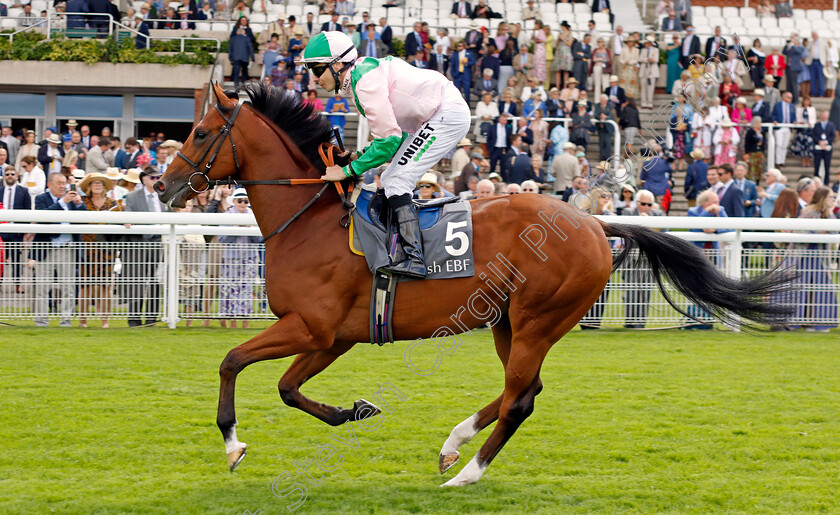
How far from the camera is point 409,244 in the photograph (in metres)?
4.59

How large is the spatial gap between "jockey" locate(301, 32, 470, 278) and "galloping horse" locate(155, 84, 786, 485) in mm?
217

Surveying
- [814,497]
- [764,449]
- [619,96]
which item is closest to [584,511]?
[814,497]

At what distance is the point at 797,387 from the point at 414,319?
11.3 feet

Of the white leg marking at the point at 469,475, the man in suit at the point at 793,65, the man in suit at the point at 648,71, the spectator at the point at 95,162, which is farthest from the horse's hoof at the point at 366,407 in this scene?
the man in suit at the point at 793,65

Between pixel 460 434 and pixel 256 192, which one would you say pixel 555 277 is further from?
pixel 256 192

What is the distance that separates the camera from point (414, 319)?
183 inches

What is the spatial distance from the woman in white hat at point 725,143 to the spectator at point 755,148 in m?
0.39

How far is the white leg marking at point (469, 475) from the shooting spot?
14.5 feet

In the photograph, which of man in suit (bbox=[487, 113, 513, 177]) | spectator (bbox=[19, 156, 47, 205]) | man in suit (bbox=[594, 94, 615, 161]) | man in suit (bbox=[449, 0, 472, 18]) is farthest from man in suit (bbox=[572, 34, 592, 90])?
spectator (bbox=[19, 156, 47, 205])

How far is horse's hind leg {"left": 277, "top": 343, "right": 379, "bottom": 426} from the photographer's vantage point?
4.62m

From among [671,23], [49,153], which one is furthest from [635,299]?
[671,23]

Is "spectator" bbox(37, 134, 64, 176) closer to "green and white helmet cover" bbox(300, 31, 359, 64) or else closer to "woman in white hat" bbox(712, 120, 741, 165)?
"woman in white hat" bbox(712, 120, 741, 165)

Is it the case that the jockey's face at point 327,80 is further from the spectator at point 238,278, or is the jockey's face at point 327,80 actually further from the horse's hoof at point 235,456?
the spectator at point 238,278

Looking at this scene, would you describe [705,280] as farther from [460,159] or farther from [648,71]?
[648,71]
